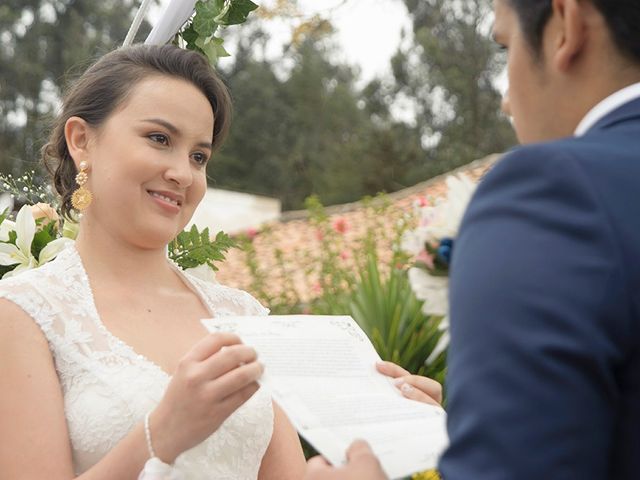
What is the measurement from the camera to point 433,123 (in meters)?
36.8

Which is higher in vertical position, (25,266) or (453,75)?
A: (25,266)

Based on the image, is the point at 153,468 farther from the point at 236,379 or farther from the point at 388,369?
the point at 388,369

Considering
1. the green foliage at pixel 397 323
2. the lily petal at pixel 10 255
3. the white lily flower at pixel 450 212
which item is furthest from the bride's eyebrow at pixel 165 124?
the green foliage at pixel 397 323

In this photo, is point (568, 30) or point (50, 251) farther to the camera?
point (50, 251)

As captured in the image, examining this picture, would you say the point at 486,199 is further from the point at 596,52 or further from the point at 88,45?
the point at 88,45

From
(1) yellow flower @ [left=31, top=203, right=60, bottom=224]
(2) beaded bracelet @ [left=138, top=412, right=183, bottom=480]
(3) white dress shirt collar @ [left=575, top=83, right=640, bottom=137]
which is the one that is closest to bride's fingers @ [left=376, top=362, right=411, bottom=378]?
(2) beaded bracelet @ [left=138, top=412, right=183, bottom=480]

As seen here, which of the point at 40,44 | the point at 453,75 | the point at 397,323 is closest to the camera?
the point at 397,323

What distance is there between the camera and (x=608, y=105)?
1271mm

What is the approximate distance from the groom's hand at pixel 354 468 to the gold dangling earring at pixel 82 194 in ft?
4.84

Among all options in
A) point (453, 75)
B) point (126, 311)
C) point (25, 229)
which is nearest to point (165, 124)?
point (126, 311)

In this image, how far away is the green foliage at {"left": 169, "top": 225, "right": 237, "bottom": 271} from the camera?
3.16 m

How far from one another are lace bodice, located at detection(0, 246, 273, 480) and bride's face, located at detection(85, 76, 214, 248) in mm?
205

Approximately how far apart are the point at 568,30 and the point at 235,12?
226cm

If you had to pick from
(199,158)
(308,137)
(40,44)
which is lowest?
(308,137)
